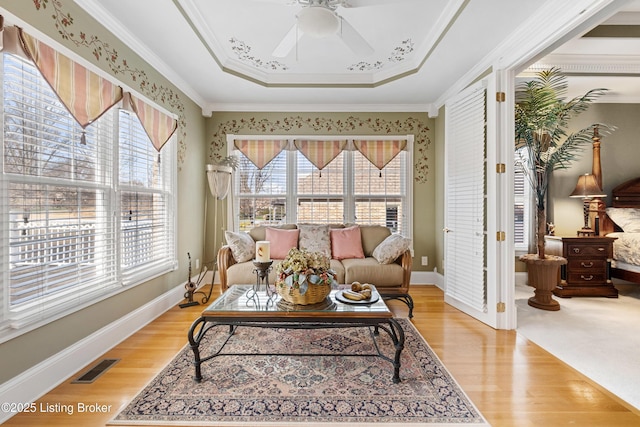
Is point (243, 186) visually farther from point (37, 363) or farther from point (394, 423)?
point (394, 423)

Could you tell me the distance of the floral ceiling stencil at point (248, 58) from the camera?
9.93ft

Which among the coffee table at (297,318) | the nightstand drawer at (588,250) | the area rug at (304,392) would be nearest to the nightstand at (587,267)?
the nightstand drawer at (588,250)

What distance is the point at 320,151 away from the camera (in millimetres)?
4461

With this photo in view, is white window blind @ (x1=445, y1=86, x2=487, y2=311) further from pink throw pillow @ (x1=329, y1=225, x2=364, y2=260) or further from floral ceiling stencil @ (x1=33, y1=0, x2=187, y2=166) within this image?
floral ceiling stencil @ (x1=33, y1=0, x2=187, y2=166)

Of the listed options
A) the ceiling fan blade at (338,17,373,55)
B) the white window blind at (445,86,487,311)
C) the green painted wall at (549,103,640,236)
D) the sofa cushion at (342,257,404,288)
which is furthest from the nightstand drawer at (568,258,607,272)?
the ceiling fan blade at (338,17,373,55)

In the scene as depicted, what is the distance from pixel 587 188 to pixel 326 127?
12.0ft

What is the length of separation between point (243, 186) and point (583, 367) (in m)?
4.16

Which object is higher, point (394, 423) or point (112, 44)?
point (112, 44)

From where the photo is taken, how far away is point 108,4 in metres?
2.24

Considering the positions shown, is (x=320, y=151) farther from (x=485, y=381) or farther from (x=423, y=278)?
(x=485, y=381)

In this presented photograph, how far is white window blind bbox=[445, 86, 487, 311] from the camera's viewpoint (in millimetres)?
3059

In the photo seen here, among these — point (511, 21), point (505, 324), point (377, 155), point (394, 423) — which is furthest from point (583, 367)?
point (377, 155)

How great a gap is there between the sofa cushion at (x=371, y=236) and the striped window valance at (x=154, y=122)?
2.65 metres

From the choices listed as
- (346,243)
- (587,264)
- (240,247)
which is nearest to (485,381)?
(346,243)
